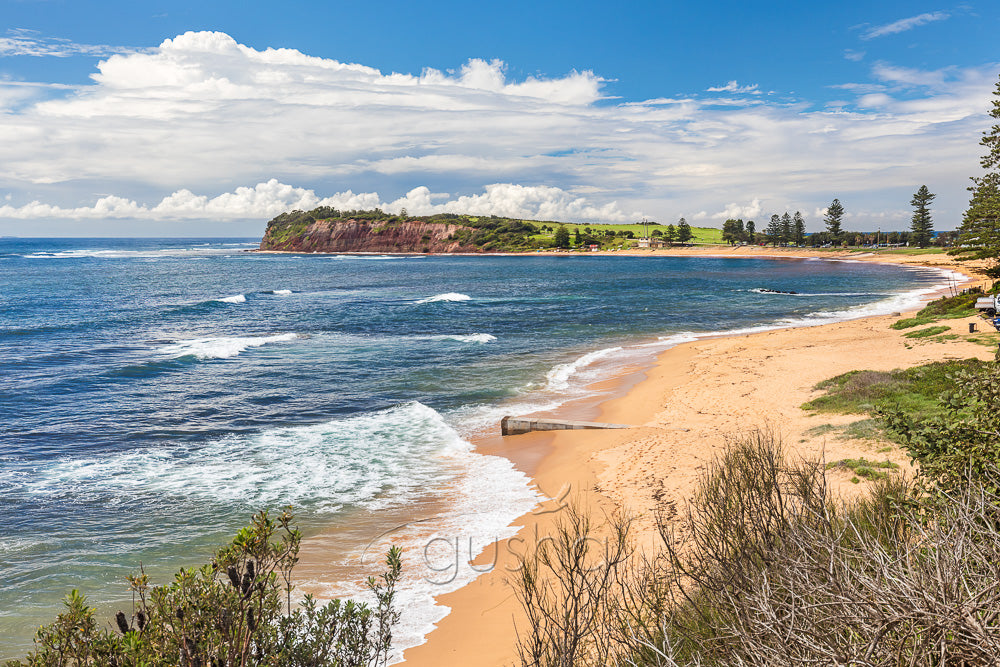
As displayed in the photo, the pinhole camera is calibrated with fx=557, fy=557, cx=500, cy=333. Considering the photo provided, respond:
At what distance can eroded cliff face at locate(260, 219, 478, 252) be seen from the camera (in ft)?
578

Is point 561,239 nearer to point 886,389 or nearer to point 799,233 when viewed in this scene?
point 799,233

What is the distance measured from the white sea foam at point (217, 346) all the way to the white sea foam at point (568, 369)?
1849 centimetres

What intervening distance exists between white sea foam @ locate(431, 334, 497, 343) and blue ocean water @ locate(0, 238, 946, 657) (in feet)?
0.90

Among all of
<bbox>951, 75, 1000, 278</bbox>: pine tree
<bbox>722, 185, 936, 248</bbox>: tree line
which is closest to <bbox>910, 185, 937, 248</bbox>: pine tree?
<bbox>722, 185, 936, 248</bbox>: tree line

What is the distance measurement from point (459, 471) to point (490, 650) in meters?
7.39

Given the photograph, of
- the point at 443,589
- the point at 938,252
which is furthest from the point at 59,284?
the point at 938,252

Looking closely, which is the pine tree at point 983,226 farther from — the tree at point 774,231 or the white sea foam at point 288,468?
the tree at point 774,231

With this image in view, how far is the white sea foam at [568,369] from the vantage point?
24422 millimetres

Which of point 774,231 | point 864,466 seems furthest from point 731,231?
point 864,466

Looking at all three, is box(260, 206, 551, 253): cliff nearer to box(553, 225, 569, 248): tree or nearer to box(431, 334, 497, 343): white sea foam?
box(553, 225, 569, 248): tree

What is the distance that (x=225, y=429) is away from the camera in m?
19.7

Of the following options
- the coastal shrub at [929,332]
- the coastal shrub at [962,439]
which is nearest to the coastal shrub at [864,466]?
the coastal shrub at [962,439]

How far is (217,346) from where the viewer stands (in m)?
34.4

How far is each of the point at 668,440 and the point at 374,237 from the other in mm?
172953
